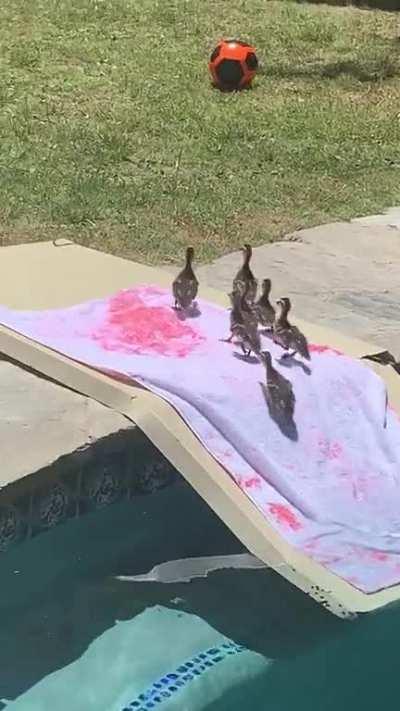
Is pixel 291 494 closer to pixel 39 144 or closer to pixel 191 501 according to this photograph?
pixel 191 501

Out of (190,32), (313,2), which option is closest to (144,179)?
(190,32)

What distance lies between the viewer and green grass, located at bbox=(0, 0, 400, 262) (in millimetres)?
6660

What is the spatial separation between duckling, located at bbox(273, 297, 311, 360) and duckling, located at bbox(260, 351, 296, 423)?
0.23 metres

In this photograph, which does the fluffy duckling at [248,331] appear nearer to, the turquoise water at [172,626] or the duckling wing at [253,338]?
the duckling wing at [253,338]

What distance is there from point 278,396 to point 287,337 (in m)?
0.33

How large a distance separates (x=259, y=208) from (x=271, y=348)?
293 cm

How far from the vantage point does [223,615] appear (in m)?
3.65

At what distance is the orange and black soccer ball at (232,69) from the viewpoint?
9.20m

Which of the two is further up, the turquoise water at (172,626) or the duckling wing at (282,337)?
the duckling wing at (282,337)

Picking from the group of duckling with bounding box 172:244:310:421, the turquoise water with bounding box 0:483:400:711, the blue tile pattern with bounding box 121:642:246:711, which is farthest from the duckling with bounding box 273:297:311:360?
the blue tile pattern with bounding box 121:642:246:711

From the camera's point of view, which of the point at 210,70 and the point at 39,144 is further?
the point at 210,70

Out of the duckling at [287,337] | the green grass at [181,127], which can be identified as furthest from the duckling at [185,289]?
the green grass at [181,127]

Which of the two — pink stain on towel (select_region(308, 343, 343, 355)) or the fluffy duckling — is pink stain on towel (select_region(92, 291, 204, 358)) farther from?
pink stain on towel (select_region(308, 343, 343, 355))

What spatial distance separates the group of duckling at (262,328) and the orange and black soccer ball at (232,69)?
5021 mm
